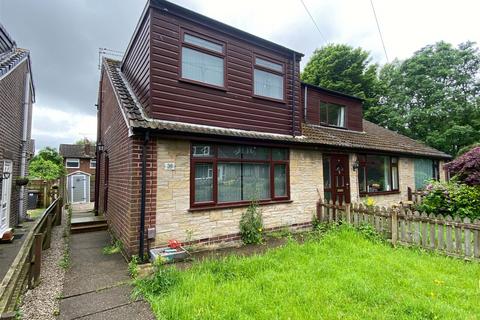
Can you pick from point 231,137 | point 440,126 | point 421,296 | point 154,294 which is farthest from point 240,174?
point 440,126

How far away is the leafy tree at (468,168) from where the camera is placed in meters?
9.54

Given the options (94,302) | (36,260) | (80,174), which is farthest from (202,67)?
(80,174)

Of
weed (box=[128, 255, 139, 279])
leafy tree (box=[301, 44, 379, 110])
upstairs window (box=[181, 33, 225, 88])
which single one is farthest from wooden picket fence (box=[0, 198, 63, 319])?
leafy tree (box=[301, 44, 379, 110])

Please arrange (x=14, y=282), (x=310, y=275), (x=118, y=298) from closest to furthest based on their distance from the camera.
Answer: (x=14, y=282)
(x=118, y=298)
(x=310, y=275)

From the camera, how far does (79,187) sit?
23.7m

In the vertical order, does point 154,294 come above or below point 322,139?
below

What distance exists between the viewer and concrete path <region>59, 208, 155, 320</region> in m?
3.32

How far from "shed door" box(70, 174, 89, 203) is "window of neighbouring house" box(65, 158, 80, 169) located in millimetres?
1184

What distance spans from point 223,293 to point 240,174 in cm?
363

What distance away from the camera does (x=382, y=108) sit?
2494cm

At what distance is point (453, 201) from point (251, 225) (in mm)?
6438

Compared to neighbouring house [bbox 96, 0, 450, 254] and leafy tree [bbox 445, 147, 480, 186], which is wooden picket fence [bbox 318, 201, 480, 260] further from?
leafy tree [bbox 445, 147, 480, 186]

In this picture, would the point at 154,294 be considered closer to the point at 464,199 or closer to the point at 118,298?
the point at 118,298

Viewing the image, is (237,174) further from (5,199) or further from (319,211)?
(5,199)
